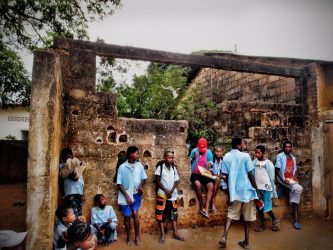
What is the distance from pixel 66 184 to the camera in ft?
15.5

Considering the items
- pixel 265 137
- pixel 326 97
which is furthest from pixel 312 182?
pixel 326 97

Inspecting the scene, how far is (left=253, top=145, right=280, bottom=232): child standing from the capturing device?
5898 millimetres

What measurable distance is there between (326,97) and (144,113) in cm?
475

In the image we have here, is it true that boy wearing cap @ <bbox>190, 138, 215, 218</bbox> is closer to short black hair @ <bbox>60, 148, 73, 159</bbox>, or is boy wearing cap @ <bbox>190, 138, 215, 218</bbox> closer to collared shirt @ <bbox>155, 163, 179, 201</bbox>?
collared shirt @ <bbox>155, 163, 179, 201</bbox>

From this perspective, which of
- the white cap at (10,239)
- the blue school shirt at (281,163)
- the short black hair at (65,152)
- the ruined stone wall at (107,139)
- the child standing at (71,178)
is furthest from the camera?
the blue school shirt at (281,163)

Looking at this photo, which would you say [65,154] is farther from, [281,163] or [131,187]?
[281,163]

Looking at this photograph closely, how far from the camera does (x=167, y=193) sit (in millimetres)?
5176

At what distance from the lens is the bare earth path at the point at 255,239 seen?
197 inches

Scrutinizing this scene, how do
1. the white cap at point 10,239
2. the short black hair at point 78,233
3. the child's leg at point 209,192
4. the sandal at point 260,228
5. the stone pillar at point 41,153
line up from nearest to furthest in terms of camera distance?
the short black hair at point 78,233, the white cap at point 10,239, the stone pillar at point 41,153, the child's leg at point 209,192, the sandal at point 260,228

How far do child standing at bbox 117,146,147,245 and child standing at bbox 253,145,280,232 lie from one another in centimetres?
246

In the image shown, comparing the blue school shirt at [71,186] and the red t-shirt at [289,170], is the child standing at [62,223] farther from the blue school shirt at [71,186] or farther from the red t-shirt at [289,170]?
the red t-shirt at [289,170]

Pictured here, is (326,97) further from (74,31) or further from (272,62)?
(74,31)

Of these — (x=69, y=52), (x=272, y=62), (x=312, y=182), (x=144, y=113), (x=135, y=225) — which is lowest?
(x=135, y=225)

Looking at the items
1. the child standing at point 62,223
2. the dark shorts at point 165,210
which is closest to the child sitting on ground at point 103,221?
the dark shorts at point 165,210
